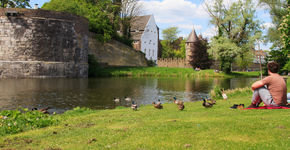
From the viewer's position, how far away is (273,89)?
27.3ft

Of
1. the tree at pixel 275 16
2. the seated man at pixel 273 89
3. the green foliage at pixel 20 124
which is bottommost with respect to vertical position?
the green foliage at pixel 20 124

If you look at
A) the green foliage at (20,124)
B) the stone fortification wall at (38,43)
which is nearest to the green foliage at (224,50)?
the stone fortification wall at (38,43)

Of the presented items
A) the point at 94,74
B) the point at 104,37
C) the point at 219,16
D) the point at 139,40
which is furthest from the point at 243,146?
the point at 139,40

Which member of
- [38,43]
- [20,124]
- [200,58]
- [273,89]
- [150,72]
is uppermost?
[38,43]

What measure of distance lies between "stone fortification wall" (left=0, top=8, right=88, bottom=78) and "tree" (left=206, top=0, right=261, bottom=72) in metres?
23.5

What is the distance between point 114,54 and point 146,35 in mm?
21621

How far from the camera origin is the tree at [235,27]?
47.3 meters

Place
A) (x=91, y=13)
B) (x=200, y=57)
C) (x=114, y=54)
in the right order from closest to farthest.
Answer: (x=91, y=13)
(x=114, y=54)
(x=200, y=57)

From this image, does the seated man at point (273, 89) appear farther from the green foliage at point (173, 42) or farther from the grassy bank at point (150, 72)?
the green foliage at point (173, 42)

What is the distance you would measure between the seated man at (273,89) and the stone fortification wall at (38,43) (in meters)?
30.0

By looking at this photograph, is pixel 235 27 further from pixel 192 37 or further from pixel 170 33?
pixel 170 33

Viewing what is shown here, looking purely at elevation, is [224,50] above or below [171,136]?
above

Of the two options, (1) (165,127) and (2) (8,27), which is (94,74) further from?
(1) (165,127)

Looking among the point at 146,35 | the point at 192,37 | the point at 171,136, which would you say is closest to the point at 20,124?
the point at 171,136
